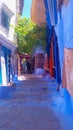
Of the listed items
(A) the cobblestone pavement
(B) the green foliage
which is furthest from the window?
(A) the cobblestone pavement

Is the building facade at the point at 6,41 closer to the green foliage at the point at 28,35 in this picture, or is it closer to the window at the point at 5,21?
the window at the point at 5,21

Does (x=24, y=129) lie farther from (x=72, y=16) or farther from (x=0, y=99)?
(x=0, y=99)

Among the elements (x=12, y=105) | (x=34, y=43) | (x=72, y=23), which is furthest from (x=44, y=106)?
(x=34, y=43)

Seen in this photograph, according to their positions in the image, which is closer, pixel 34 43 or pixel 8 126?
pixel 8 126

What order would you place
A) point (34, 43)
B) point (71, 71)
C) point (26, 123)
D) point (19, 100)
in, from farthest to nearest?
1. point (34, 43)
2. point (19, 100)
3. point (26, 123)
4. point (71, 71)

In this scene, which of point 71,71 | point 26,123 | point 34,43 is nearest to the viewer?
point 71,71

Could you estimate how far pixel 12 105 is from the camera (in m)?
8.90

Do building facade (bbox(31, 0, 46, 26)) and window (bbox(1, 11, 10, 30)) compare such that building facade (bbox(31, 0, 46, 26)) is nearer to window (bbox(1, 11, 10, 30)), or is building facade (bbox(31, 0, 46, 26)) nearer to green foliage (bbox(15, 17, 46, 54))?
green foliage (bbox(15, 17, 46, 54))

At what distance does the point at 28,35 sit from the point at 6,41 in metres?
8.26

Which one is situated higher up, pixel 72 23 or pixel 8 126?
pixel 72 23

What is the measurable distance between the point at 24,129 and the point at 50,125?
0.60m

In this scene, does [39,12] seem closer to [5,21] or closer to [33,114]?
[5,21]

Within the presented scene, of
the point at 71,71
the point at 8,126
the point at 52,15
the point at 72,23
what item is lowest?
the point at 8,126

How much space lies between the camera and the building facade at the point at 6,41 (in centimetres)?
1434
